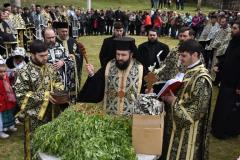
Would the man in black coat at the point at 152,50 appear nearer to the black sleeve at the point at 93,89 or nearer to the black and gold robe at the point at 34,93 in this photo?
the black sleeve at the point at 93,89

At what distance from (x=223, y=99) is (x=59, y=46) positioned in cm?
318

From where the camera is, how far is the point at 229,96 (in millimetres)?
7016

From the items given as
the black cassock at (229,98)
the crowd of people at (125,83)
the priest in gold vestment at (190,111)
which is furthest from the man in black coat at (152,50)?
the priest in gold vestment at (190,111)

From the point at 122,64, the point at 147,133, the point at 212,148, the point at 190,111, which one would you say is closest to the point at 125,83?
the point at 122,64

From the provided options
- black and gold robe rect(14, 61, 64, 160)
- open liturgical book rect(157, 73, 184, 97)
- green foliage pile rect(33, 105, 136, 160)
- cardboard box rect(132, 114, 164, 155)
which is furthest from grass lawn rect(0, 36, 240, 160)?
cardboard box rect(132, 114, 164, 155)

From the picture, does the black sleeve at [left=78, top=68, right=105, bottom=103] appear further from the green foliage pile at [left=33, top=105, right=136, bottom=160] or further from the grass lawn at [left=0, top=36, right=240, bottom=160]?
the grass lawn at [left=0, top=36, right=240, bottom=160]

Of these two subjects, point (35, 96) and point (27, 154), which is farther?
point (27, 154)

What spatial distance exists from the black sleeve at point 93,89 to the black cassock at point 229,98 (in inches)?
107

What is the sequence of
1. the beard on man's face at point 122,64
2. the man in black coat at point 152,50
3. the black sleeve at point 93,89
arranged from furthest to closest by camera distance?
the man in black coat at point 152,50 → the black sleeve at point 93,89 → the beard on man's face at point 122,64

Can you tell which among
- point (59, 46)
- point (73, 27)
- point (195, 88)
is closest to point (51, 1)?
point (73, 27)

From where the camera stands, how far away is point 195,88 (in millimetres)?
4324

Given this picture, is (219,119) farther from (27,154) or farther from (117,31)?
(27,154)

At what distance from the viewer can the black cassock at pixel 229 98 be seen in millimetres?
6816

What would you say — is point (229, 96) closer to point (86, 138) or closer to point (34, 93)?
point (34, 93)
